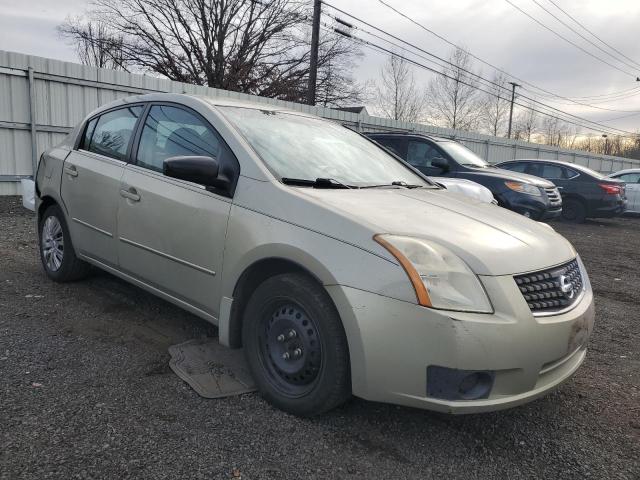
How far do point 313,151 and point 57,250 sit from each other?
2.65 metres

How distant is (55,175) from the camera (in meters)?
4.50

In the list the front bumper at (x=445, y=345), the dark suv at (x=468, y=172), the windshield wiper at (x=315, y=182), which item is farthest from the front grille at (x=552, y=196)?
the front bumper at (x=445, y=345)

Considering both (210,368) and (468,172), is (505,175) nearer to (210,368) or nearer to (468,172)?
(468,172)

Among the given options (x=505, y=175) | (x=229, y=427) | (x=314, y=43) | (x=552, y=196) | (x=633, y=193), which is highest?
(x=314, y=43)

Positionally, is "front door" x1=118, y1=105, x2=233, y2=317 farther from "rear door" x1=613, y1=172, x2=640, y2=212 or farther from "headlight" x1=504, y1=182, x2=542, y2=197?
"rear door" x1=613, y1=172, x2=640, y2=212

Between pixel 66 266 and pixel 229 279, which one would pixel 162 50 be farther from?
pixel 229 279

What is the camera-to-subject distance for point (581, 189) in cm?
1332

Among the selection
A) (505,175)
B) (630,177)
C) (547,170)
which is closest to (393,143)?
(505,175)

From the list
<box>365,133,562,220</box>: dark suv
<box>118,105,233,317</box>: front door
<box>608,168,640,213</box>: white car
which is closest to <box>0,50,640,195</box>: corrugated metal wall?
<box>365,133,562,220</box>: dark suv

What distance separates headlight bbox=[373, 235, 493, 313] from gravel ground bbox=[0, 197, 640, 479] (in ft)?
2.46

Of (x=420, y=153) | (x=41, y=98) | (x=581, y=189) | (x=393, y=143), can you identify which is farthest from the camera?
(x=581, y=189)

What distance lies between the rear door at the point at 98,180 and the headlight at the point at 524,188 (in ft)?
24.1

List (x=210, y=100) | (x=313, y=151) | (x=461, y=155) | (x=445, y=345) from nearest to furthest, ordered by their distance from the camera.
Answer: (x=445, y=345) < (x=313, y=151) < (x=210, y=100) < (x=461, y=155)

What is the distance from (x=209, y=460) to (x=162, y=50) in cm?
3138
